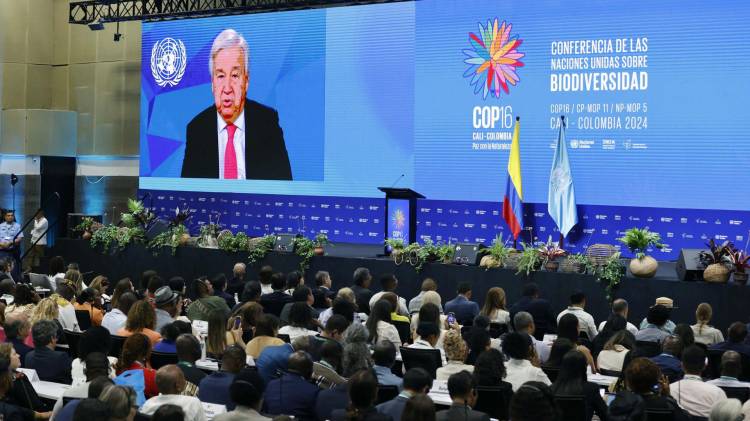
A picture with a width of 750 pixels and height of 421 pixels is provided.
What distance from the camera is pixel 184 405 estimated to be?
524 cm

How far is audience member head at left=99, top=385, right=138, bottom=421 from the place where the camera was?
466cm

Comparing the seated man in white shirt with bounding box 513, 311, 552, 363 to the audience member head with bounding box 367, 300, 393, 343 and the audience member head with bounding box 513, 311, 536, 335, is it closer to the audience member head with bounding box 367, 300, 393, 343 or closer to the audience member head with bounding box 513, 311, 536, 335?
the audience member head with bounding box 513, 311, 536, 335

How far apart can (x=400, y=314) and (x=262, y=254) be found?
5.02m

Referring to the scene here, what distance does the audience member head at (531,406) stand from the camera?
4.42 m

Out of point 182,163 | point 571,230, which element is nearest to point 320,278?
point 571,230

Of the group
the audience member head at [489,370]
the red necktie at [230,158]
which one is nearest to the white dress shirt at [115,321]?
the audience member head at [489,370]

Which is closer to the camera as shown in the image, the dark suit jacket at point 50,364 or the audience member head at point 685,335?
the dark suit jacket at point 50,364

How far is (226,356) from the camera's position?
611cm

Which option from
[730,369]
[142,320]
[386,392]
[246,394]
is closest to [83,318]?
[142,320]

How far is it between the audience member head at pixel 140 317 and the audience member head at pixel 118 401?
2.94 metres

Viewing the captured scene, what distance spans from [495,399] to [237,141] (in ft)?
40.6

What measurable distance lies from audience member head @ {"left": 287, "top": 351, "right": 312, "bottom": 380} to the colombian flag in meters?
8.90

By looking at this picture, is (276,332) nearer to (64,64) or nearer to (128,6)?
(128,6)

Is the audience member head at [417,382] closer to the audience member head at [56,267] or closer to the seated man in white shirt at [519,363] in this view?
the seated man in white shirt at [519,363]
